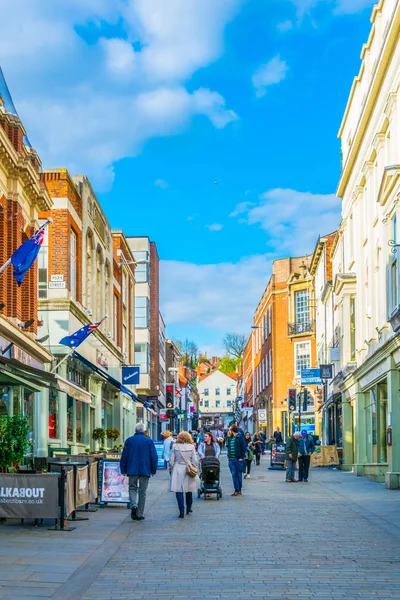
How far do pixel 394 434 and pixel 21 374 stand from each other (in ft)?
38.7

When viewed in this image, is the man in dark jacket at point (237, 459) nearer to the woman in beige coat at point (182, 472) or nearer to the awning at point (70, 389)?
the awning at point (70, 389)

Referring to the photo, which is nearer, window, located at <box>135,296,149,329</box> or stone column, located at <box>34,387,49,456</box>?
stone column, located at <box>34,387,49,456</box>

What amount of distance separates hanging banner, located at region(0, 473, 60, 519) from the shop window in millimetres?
15844

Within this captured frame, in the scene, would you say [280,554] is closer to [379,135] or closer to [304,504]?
[304,504]

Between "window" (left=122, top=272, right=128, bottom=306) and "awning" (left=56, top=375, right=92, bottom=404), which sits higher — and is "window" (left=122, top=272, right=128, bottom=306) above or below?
above

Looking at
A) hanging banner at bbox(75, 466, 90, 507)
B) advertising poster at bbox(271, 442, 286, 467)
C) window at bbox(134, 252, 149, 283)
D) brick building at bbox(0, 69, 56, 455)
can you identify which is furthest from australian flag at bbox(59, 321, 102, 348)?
window at bbox(134, 252, 149, 283)

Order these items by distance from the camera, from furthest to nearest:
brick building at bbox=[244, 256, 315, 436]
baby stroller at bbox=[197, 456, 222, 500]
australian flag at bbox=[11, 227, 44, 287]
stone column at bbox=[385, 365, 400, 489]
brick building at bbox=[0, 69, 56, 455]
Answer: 1. brick building at bbox=[244, 256, 315, 436]
2. stone column at bbox=[385, 365, 400, 489]
3. brick building at bbox=[0, 69, 56, 455]
4. baby stroller at bbox=[197, 456, 222, 500]
5. australian flag at bbox=[11, 227, 44, 287]

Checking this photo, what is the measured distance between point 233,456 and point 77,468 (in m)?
7.31

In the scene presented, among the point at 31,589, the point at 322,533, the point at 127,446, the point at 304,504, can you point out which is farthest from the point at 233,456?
the point at 31,589

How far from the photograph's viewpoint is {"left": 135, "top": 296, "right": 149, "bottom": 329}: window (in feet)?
209

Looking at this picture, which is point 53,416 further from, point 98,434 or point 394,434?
point 394,434

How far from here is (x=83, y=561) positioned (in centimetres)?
1034

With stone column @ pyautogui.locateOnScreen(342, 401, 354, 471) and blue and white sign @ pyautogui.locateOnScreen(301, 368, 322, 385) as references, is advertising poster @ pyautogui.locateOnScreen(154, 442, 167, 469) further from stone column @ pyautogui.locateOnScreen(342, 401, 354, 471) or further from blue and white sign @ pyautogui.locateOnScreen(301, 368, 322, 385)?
blue and white sign @ pyautogui.locateOnScreen(301, 368, 322, 385)

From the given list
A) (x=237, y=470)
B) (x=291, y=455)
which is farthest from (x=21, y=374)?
(x=291, y=455)
